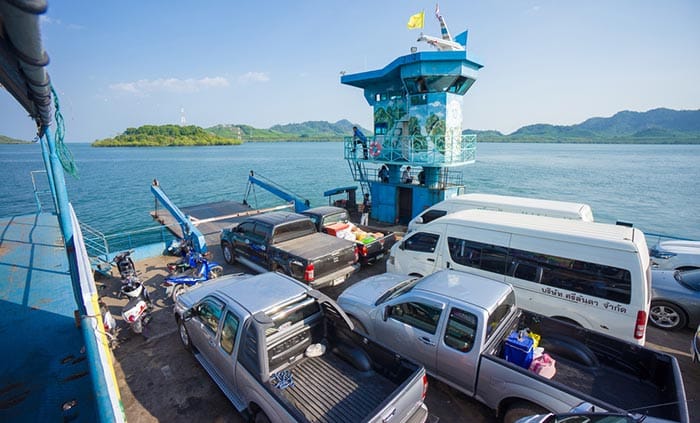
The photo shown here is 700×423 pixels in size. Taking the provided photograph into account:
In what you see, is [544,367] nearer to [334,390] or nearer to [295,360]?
[334,390]

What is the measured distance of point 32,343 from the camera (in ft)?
16.3

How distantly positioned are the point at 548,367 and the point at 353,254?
18.3 ft

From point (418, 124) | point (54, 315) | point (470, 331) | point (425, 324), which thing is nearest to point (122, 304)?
point (54, 315)

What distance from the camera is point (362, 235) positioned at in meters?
11.7

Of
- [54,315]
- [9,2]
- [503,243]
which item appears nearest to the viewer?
[9,2]

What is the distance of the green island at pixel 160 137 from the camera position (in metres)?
152

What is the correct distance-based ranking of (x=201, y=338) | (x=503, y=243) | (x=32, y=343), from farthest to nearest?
1. (x=503, y=243)
2. (x=201, y=338)
3. (x=32, y=343)

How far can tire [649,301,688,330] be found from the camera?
22.5ft

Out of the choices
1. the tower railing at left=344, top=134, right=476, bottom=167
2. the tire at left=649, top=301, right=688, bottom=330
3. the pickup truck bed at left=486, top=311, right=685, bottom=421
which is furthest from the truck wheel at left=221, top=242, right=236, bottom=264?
the tire at left=649, top=301, right=688, bottom=330

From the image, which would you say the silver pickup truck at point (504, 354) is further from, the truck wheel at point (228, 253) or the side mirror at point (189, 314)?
the truck wheel at point (228, 253)

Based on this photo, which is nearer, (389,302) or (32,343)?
(32,343)

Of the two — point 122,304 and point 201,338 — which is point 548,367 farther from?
point 122,304

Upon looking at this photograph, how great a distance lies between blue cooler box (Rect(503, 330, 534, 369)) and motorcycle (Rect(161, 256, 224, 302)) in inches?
283

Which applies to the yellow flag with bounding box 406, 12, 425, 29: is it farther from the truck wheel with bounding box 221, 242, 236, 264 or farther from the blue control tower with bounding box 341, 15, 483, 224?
the truck wheel with bounding box 221, 242, 236, 264
